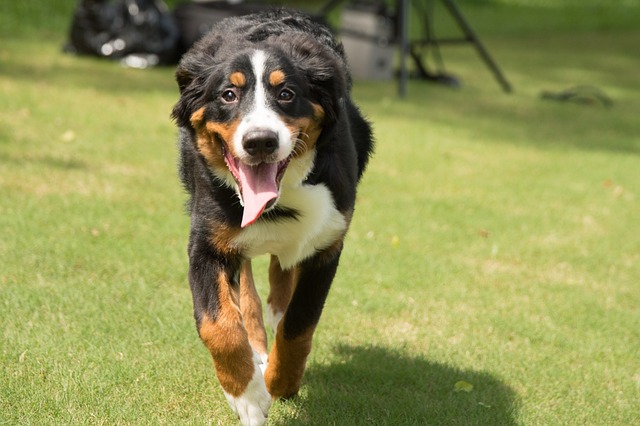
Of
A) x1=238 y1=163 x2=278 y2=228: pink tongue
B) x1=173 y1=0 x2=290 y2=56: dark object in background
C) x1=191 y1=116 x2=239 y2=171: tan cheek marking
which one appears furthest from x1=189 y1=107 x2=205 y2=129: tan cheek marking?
x1=173 y1=0 x2=290 y2=56: dark object in background

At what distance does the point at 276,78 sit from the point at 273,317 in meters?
1.48

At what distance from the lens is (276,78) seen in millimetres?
3342

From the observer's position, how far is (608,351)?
4.65m

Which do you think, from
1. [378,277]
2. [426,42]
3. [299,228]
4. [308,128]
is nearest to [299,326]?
[299,228]

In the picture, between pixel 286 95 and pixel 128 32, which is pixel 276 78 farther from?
pixel 128 32

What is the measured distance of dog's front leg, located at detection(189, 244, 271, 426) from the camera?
3.32m

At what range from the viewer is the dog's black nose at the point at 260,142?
3.14m

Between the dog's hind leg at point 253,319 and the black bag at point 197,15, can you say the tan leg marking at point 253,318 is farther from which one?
the black bag at point 197,15

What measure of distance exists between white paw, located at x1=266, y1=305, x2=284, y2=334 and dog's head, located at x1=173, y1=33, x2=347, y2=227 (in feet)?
3.51

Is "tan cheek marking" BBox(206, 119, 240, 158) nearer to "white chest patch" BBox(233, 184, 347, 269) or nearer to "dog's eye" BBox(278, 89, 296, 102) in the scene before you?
"dog's eye" BBox(278, 89, 296, 102)

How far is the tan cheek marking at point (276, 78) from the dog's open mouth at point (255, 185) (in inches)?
11.3

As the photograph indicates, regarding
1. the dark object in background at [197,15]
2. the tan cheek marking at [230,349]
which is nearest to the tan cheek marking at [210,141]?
the tan cheek marking at [230,349]

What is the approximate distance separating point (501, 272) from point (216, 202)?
9.07 ft

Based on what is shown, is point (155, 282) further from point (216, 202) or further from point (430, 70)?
point (430, 70)
